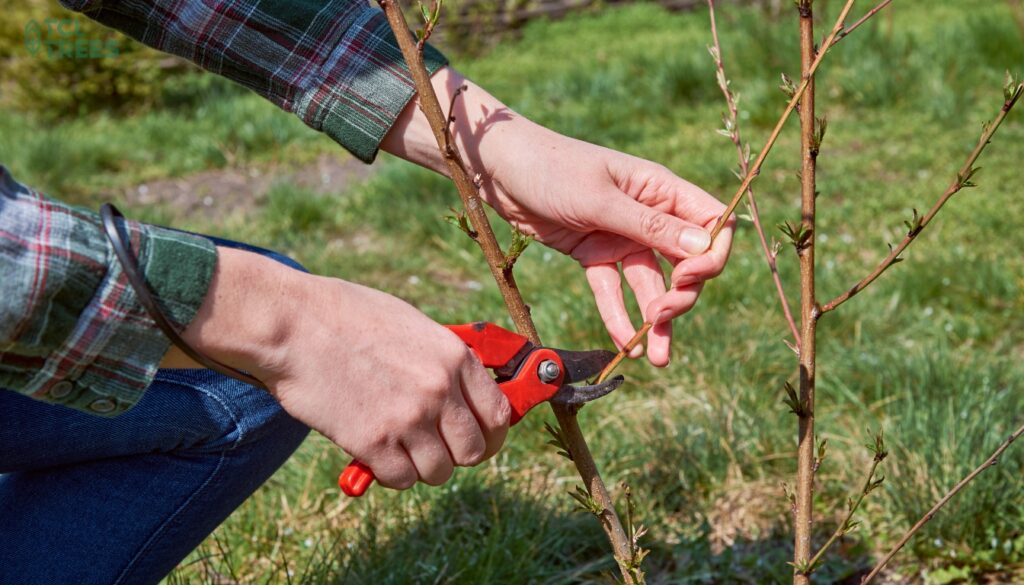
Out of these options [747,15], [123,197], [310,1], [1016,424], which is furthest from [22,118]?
[1016,424]

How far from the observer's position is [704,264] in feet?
4.63

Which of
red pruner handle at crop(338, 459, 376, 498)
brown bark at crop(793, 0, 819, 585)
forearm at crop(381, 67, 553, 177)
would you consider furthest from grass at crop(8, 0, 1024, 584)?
forearm at crop(381, 67, 553, 177)

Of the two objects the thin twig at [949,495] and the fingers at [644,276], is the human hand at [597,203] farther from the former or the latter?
the thin twig at [949,495]

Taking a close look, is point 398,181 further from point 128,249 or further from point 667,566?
point 128,249

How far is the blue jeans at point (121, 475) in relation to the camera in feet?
4.72

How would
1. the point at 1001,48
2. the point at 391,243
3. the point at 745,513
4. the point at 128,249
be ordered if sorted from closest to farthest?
1. the point at 128,249
2. the point at 745,513
3. the point at 391,243
4. the point at 1001,48

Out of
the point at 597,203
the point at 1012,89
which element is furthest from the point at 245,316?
the point at 1012,89

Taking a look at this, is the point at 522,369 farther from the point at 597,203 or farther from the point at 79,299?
the point at 79,299

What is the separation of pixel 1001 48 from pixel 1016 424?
401 centimetres

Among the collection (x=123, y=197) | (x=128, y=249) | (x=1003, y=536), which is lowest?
(x=123, y=197)

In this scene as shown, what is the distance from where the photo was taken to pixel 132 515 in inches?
58.4

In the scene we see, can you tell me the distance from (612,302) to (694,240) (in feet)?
0.82

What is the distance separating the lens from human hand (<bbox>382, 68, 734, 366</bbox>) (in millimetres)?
1454

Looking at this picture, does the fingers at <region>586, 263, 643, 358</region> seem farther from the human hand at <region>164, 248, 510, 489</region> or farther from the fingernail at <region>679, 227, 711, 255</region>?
the human hand at <region>164, 248, 510, 489</region>
